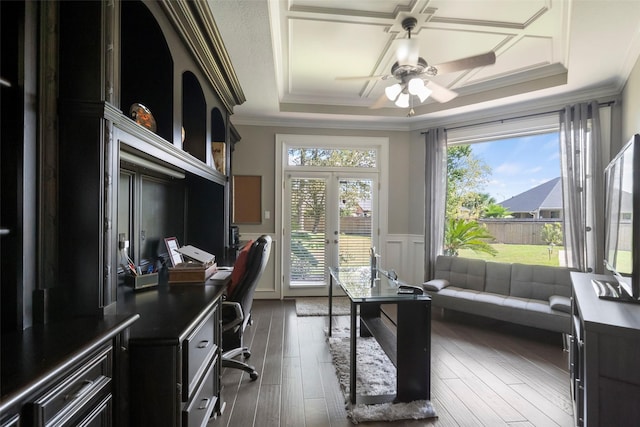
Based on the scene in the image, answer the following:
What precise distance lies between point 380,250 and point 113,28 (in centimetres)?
436

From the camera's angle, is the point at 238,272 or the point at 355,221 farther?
the point at 355,221

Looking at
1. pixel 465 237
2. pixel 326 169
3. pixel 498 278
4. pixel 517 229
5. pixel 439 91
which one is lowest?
pixel 498 278

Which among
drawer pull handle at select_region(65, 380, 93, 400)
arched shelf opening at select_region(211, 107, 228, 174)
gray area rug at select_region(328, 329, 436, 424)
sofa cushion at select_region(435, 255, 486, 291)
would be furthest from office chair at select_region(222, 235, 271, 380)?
sofa cushion at select_region(435, 255, 486, 291)

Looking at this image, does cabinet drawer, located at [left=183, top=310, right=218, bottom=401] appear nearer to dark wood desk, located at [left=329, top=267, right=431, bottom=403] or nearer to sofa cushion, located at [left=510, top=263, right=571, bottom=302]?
dark wood desk, located at [left=329, top=267, right=431, bottom=403]

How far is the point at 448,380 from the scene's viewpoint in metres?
2.46

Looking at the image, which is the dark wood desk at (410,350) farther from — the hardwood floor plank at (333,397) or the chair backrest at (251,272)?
the chair backrest at (251,272)

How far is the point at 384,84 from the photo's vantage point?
12.8 feet

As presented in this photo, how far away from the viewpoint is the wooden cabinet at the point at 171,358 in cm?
112

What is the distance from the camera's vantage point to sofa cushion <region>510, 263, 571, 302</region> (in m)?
3.42

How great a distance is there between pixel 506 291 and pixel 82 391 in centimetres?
411

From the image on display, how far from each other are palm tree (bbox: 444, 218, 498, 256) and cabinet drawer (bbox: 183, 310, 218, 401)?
3710 millimetres

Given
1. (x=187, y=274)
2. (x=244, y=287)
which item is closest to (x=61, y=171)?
(x=187, y=274)

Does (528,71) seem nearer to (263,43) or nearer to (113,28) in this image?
(263,43)

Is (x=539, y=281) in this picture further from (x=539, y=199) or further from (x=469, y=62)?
(x=469, y=62)
